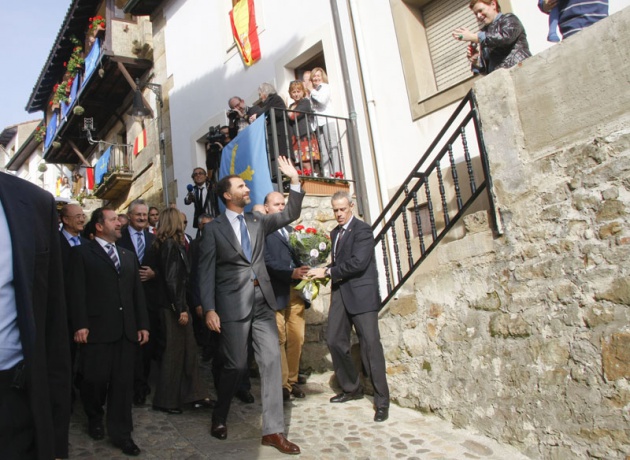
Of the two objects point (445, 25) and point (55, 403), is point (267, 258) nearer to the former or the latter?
point (55, 403)

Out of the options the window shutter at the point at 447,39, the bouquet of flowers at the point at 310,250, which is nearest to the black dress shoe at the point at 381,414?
the bouquet of flowers at the point at 310,250

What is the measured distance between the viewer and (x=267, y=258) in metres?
5.09

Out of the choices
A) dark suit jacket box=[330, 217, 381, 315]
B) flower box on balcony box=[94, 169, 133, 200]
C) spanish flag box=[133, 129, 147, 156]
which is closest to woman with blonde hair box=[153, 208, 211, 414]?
dark suit jacket box=[330, 217, 381, 315]

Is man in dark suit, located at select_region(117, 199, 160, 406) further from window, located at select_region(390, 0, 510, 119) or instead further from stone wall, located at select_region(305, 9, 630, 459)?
window, located at select_region(390, 0, 510, 119)

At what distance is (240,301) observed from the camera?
396cm

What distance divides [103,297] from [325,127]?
14.8 feet

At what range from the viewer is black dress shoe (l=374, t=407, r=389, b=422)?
4.42 m

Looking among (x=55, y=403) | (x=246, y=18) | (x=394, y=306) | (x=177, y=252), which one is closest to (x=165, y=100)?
(x=246, y=18)

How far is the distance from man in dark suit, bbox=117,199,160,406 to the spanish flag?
27.4 ft

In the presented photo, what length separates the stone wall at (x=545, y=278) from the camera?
3.38 meters

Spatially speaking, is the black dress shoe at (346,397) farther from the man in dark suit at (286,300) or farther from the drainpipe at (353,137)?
the drainpipe at (353,137)

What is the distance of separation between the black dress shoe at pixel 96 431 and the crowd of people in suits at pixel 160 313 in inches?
0.4

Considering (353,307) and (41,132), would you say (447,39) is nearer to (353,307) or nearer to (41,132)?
(353,307)

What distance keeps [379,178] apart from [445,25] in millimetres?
2130
